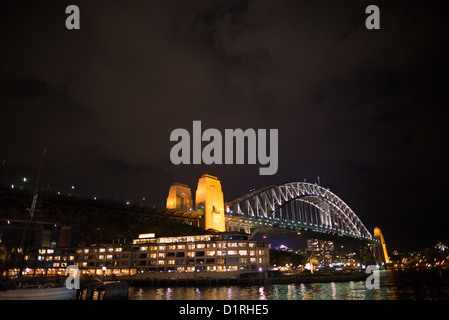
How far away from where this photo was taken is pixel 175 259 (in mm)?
89625

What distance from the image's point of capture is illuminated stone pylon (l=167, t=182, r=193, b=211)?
468ft

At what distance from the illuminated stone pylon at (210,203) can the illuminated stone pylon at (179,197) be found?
12773 millimetres

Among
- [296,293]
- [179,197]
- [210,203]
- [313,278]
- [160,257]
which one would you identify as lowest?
[296,293]

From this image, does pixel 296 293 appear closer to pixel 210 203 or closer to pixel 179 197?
pixel 210 203

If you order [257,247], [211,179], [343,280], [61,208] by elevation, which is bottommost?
[343,280]

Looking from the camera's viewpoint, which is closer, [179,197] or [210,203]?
[210,203]

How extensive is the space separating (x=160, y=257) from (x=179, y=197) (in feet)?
177

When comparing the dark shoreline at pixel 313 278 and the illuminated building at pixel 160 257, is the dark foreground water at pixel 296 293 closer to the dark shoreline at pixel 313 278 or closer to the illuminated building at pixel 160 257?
the dark shoreline at pixel 313 278

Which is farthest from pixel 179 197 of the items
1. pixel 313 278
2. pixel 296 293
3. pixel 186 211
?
pixel 296 293

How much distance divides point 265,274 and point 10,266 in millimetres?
73411

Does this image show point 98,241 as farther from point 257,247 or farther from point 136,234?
point 257,247

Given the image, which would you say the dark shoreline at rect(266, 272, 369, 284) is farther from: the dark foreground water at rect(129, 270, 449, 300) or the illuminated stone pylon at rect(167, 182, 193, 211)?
the illuminated stone pylon at rect(167, 182, 193, 211)

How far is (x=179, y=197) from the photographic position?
14438cm
